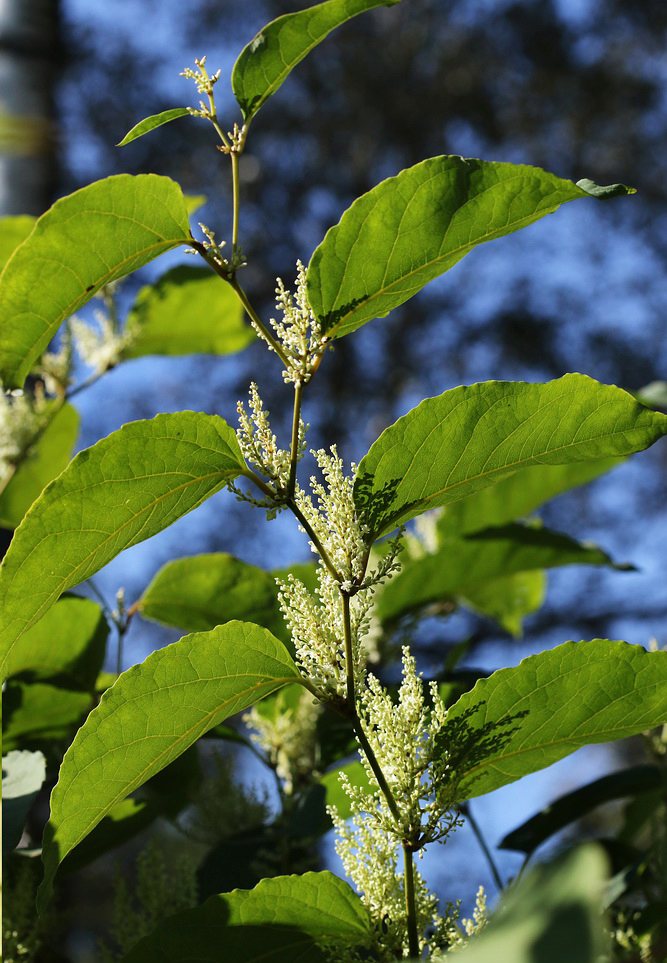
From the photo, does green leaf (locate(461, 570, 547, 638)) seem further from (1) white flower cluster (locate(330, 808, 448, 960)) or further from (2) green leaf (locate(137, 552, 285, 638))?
(1) white flower cluster (locate(330, 808, 448, 960))

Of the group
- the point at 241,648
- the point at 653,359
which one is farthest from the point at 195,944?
the point at 653,359

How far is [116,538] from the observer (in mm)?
544

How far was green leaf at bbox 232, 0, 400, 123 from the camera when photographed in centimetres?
58

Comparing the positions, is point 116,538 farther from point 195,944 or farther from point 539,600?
point 539,600

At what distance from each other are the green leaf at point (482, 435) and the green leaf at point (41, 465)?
58cm

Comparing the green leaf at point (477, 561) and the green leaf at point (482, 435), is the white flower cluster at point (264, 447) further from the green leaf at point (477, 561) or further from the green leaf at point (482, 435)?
the green leaf at point (477, 561)

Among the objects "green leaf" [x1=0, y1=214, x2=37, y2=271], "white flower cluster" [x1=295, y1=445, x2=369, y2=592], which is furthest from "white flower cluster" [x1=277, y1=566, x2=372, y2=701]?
"green leaf" [x1=0, y1=214, x2=37, y2=271]

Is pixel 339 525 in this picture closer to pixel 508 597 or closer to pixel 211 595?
pixel 211 595

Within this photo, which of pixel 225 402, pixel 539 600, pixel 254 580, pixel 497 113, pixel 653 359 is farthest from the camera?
pixel 497 113

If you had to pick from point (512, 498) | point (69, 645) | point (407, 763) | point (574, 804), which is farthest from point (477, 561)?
point (407, 763)

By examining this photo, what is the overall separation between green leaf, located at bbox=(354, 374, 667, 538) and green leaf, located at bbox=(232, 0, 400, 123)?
0.76ft

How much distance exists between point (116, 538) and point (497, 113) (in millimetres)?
6138

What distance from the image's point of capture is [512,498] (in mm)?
A: 1142

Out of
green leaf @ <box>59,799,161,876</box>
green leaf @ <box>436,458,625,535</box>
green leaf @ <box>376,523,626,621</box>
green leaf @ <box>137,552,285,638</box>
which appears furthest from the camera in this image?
green leaf @ <box>436,458,625,535</box>
